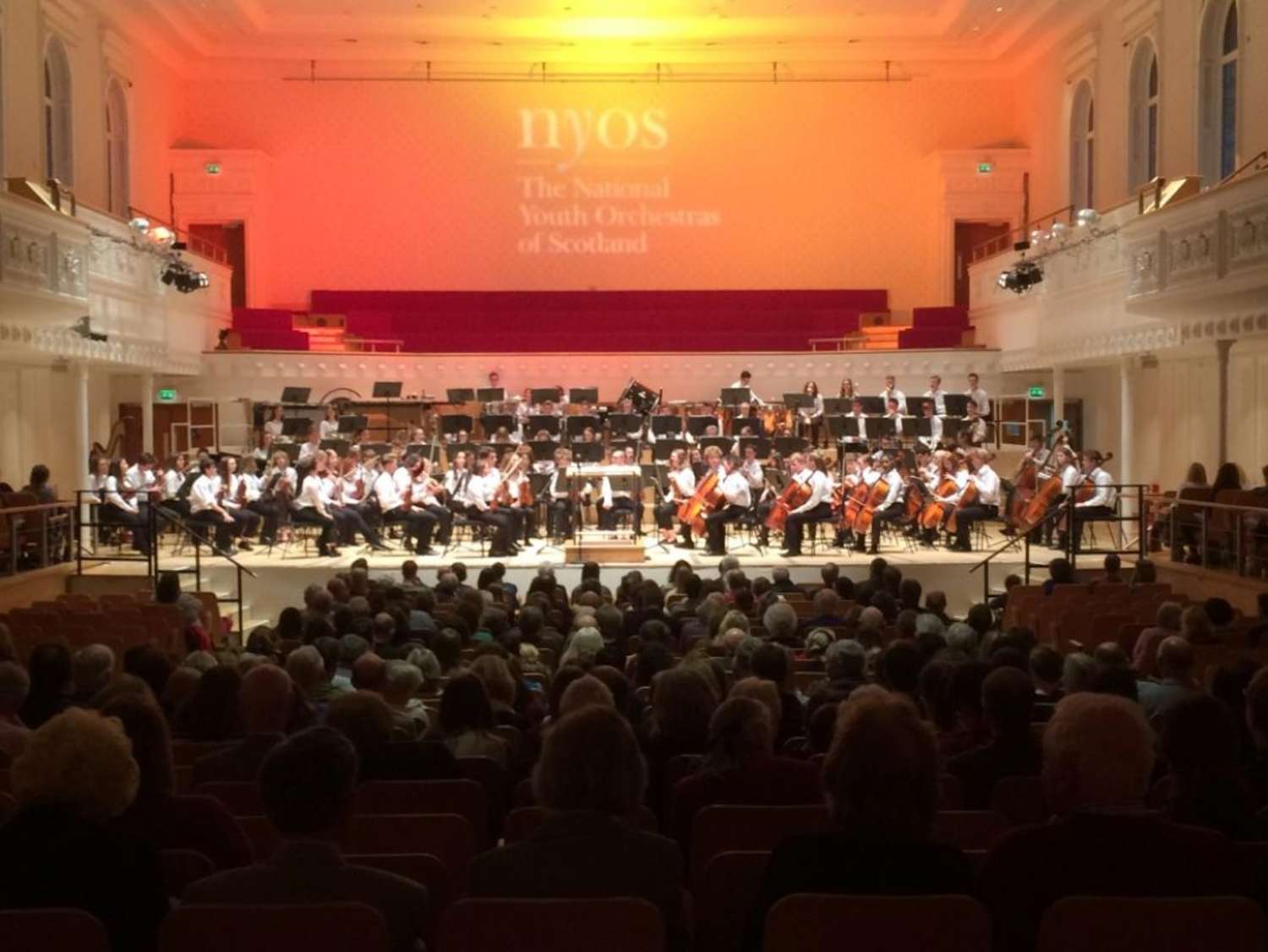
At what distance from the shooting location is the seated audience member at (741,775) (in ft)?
13.6

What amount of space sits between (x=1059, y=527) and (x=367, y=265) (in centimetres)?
1488

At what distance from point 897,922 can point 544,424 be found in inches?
657

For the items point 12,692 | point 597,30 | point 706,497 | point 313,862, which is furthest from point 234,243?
point 313,862

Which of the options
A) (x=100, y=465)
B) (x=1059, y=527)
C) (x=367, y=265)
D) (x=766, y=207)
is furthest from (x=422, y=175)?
(x=1059, y=527)

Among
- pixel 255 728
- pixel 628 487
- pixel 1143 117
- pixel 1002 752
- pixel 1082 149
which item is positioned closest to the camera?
pixel 1002 752

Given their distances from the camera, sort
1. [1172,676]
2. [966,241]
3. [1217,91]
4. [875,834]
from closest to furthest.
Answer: [875,834]
[1172,676]
[1217,91]
[966,241]

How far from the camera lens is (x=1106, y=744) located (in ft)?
9.62

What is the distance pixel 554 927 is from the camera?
99.7 inches

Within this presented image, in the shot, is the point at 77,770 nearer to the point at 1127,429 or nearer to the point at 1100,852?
the point at 1100,852

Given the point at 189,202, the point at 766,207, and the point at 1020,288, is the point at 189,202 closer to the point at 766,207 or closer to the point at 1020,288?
the point at 766,207

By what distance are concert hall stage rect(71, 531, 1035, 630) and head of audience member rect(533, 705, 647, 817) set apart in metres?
11.2

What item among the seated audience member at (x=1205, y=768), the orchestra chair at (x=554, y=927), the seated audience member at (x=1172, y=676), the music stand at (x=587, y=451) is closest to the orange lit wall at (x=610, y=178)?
the music stand at (x=587, y=451)

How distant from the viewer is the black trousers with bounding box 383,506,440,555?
16344 millimetres

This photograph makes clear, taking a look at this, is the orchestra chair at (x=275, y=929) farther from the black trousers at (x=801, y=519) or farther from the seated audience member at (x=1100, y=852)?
the black trousers at (x=801, y=519)
